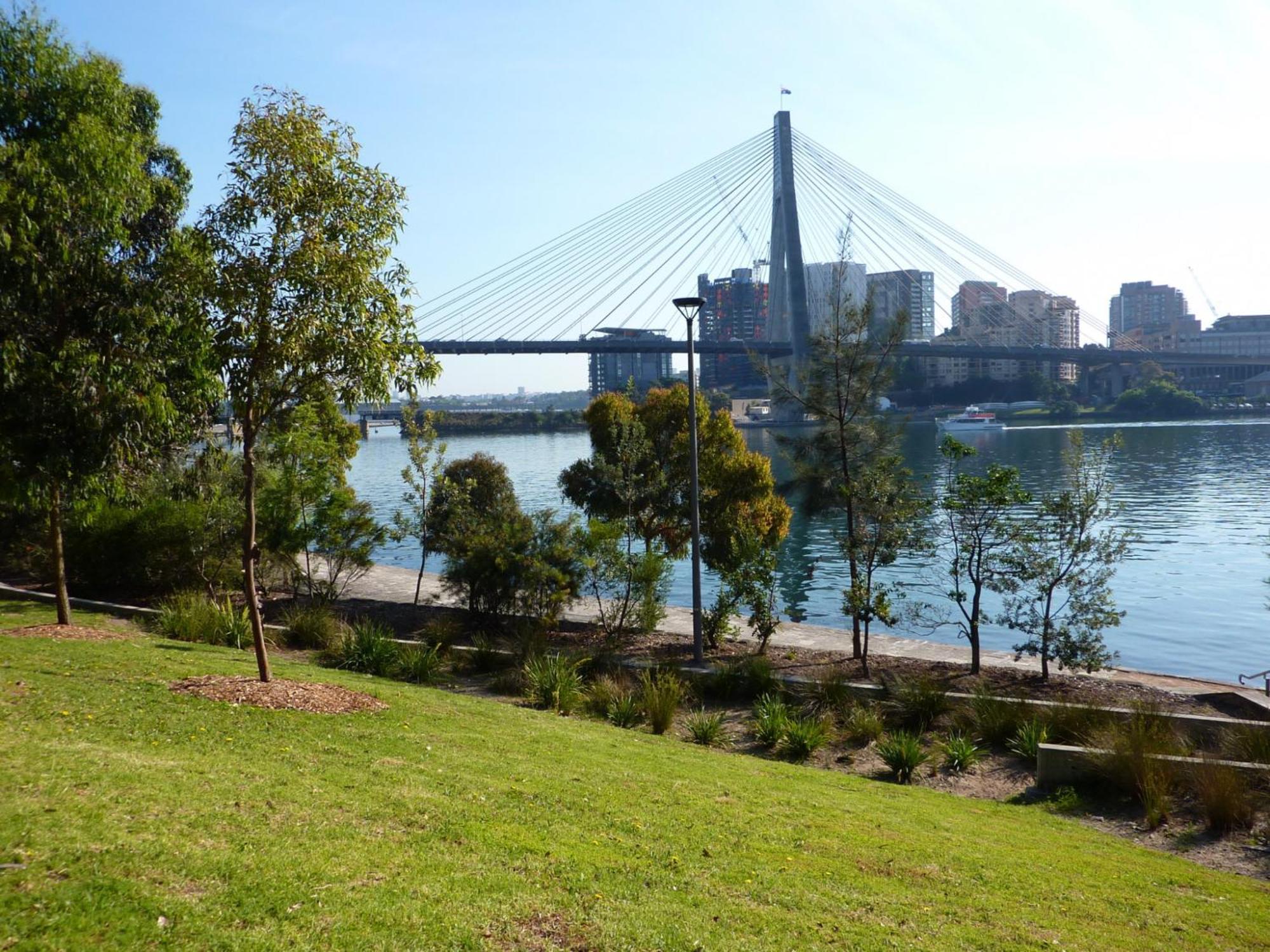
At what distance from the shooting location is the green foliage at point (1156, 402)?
89.2 m

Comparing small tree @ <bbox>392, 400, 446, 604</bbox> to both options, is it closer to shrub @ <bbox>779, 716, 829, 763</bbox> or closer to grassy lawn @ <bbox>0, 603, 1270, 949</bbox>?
shrub @ <bbox>779, 716, 829, 763</bbox>

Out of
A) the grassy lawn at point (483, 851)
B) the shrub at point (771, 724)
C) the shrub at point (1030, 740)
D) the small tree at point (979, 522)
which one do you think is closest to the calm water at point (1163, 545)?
the small tree at point (979, 522)

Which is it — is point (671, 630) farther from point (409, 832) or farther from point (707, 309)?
point (707, 309)

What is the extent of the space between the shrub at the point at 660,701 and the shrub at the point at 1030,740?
154 inches

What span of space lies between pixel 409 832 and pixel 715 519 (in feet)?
51.6

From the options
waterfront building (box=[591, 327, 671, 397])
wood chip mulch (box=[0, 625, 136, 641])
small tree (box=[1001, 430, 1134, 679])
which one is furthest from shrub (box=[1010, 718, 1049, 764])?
waterfront building (box=[591, 327, 671, 397])

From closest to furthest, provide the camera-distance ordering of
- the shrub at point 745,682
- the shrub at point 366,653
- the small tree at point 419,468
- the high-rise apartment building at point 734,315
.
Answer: the shrub at point 366,653
the shrub at point 745,682
the small tree at point 419,468
the high-rise apartment building at point 734,315

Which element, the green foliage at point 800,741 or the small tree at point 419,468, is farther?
the small tree at point 419,468

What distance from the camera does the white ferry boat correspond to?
86.2m

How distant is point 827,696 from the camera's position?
496 inches

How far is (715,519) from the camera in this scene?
20.8 metres

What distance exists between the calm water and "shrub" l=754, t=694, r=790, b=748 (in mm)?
9833

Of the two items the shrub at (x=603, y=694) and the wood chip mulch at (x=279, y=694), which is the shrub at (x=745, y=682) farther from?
the wood chip mulch at (x=279, y=694)

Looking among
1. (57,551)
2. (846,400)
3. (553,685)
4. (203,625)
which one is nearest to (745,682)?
(553,685)
